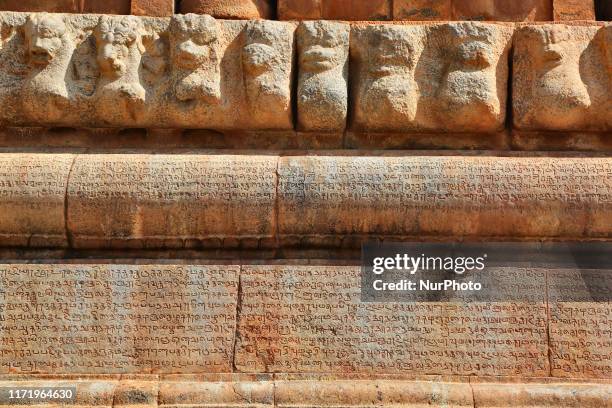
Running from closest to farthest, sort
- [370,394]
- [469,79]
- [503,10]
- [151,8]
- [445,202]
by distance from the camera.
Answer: [370,394] → [445,202] → [469,79] → [151,8] → [503,10]

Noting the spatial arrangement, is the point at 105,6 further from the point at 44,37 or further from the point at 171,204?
the point at 171,204

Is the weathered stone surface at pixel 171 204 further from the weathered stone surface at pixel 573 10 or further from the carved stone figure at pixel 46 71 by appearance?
the weathered stone surface at pixel 573 10

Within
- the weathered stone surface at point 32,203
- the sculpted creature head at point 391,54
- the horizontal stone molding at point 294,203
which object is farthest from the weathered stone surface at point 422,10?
the weathered stone surface at point 32,203

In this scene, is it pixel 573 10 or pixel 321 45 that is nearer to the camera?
pixel 321 45

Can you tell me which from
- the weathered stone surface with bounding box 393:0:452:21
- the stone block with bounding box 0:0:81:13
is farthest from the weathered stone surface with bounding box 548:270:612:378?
the stone block with bounding box 0:0:81:13

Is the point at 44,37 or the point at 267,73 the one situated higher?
the point at 44,37

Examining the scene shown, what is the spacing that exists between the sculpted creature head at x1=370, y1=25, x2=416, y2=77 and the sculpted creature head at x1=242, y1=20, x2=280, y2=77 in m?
0.64

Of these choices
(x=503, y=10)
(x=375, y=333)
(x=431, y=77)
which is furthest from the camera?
(x=503, y=10)

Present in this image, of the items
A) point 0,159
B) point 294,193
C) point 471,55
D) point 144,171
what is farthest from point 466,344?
point 0,159

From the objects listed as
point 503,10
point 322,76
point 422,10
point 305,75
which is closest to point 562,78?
point 503,10

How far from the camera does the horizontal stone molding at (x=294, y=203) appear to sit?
189 inches

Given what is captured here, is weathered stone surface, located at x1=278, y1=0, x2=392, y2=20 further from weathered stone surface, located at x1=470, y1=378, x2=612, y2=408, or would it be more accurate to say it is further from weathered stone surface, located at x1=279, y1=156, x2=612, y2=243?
weathered stone surface, located at x1=470, y1=378, x2=612, y2=408

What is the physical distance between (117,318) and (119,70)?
1564mm

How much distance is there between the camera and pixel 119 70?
5109 millimetres
